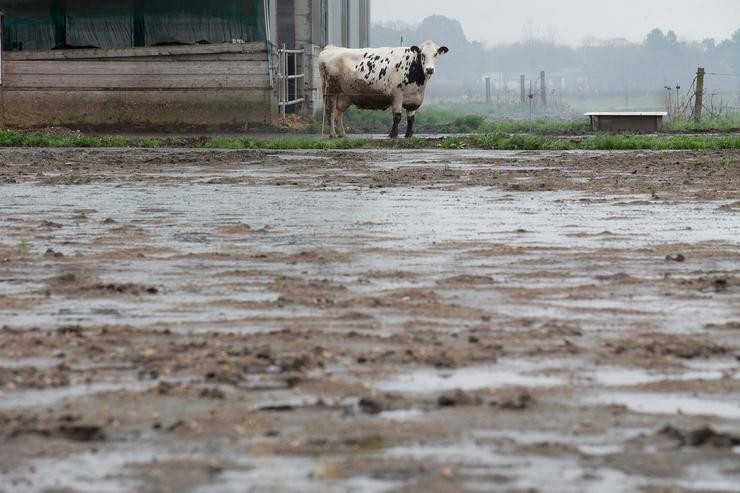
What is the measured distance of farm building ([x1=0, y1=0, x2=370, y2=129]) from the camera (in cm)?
3459

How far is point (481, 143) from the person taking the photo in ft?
92.2

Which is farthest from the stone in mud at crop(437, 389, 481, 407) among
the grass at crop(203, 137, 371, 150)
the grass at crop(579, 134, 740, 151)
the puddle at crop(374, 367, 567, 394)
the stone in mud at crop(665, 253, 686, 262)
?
the grass at crop(203, 137, 371, 150)

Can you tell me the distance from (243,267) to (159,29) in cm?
2546

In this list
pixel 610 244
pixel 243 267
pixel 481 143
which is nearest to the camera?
pixel 243 267

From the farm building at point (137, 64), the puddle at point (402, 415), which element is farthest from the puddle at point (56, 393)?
the farm building at point (137, 64)

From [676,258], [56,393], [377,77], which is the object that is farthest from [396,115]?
[56,393]

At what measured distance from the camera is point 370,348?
7.22 m

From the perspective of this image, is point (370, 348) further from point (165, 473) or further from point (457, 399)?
point (165, 473)

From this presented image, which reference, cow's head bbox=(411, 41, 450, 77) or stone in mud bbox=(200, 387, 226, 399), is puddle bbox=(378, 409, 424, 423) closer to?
stone in mud bbox=(200, 387, 226, 399)

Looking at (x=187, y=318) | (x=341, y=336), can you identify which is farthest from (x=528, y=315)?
(x=187, y=318)

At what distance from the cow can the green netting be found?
278 cm

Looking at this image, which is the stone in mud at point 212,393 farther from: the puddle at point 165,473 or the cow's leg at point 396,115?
the cow's leg at point 396,115

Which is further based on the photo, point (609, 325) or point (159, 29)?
point (159, 29)

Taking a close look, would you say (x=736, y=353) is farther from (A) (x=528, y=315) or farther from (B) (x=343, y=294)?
(B) (x=343, y=294)
